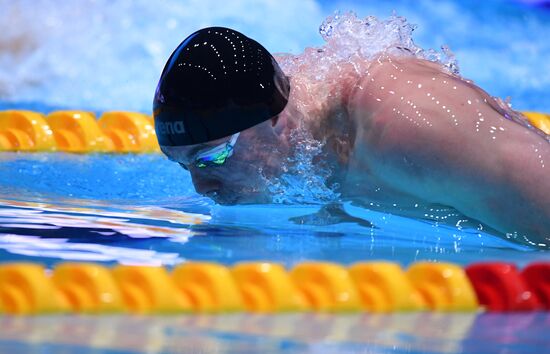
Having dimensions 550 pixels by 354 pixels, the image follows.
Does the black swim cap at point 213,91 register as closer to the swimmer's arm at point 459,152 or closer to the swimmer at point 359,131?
the swimmer at point 359,131

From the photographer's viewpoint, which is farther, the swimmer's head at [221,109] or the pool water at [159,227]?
the swimmer's head at [221,109]

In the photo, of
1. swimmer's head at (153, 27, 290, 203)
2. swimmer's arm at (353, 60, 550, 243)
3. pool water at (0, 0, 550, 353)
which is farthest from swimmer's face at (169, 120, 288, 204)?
swimmer's arm at (353, 60, 550, 243)

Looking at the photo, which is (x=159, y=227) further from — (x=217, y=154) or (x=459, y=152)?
(x=459, y=152)

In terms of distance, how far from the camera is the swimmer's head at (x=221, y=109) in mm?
2551

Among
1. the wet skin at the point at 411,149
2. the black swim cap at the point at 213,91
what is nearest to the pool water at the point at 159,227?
the wet skin at the point at 411,149

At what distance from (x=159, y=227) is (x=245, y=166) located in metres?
0.29

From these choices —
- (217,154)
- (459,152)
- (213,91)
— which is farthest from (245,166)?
(459,152)

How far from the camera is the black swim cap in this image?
2.54 m

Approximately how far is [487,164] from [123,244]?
0.89 metres

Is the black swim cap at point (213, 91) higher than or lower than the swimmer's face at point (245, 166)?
higher

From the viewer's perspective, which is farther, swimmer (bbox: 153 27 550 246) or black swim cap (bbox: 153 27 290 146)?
black swim cap (bbox: 153 27 290 146)

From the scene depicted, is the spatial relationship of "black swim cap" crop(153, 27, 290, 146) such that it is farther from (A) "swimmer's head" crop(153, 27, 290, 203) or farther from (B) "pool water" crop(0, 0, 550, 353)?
(B) "pool water" crop(0, 0, 550, 353)

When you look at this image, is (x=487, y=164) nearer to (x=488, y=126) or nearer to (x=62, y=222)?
(x=488, y=126)

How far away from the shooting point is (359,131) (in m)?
2.55
